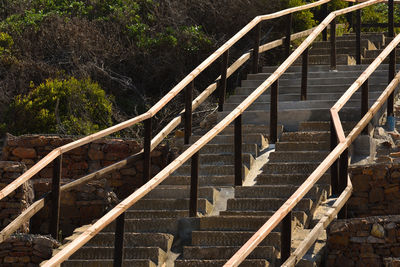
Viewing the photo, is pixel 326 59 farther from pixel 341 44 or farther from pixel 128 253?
pixel 128 253

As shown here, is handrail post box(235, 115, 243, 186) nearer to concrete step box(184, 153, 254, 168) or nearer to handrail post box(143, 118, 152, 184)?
concrete step box(184, 153, 254, 168)

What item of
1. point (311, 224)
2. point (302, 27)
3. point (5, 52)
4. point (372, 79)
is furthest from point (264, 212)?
point (5, 52)

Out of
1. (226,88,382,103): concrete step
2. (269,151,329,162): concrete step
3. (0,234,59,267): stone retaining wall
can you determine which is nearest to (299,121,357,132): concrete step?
(269,151,329,162): concrete step

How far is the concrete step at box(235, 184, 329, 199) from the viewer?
8875 mm

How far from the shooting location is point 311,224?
335 inches

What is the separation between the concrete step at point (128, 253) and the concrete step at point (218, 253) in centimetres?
21

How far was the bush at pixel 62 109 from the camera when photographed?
13344mm

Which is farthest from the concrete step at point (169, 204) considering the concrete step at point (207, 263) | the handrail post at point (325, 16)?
the handrail post at point (325, 16)

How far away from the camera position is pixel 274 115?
10.4 meters

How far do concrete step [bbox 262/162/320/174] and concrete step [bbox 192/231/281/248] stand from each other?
131cm

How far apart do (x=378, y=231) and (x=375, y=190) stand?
1385 millimetres

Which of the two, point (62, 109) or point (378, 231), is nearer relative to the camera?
point (378, 231)

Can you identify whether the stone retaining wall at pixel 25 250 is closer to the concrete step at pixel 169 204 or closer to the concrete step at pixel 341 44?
the concrete step at pixel 169 204

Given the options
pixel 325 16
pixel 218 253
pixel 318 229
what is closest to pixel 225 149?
pixel 218 253
